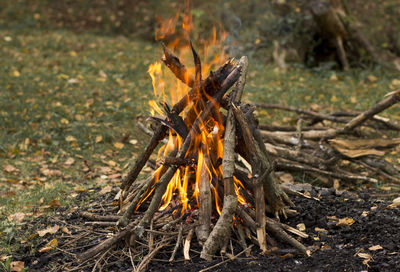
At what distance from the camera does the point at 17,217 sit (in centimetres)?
412

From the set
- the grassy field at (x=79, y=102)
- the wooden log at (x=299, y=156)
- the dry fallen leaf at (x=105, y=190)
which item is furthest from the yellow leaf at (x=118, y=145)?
the wooden log at (x=299, y=156)

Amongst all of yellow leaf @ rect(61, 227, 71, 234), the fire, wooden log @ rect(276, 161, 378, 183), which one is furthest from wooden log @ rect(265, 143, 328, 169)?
yellow leaf @ rect(61, 227, 71, 234)

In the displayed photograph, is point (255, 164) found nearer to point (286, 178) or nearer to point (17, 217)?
point (286, 178)

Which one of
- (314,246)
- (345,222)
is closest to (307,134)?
(345,222)

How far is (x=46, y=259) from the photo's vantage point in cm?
334

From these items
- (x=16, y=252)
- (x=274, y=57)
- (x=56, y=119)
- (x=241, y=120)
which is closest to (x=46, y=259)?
(x=16, y=252)

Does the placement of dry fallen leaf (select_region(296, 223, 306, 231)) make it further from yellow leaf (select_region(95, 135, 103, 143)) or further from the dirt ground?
yellow leaf (select_region(95, 135, 103, 143))

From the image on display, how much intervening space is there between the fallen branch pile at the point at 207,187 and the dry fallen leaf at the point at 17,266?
53cm

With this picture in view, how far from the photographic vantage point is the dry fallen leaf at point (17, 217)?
13.4 ft

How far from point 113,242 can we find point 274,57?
22.7ft

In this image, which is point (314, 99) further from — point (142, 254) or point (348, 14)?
point (142, 254)

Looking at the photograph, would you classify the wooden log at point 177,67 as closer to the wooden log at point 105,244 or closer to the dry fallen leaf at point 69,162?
the wooden log at point 105,244

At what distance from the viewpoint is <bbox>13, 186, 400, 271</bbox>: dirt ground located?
118 inches

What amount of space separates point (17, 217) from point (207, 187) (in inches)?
73.1
